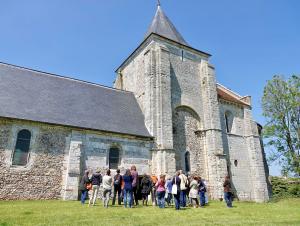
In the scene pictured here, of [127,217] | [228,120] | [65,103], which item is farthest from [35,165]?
[228,120]

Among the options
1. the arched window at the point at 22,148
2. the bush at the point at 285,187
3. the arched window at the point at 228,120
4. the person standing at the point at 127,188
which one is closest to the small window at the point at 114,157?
the arched window at the point at 22,148

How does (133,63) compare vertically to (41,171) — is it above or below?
above

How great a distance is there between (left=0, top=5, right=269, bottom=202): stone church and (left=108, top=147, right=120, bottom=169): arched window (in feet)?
0.20

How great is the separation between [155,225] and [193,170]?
12688 mm

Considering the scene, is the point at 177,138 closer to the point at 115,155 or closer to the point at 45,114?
the point at 115,155

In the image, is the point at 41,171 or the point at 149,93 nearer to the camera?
the point at 41,171

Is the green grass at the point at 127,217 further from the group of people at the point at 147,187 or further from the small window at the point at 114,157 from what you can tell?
the small window at the point at 114,157

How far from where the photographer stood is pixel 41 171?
1273 centimetres

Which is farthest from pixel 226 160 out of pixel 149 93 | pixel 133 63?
pixel 133 63

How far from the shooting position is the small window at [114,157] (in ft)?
49.2

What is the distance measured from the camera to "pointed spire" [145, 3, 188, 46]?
22.0 meters

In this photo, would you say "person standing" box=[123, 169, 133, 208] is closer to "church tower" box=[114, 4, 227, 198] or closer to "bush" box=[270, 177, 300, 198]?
"church tower" box=[114, 4, 227, 198]

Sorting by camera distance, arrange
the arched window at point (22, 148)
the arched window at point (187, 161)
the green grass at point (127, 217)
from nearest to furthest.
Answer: the green grass at point (127, 217) < the arched window at point (22, 148) < the arched window at point (187, 161)

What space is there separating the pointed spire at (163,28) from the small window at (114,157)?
11.6 m
